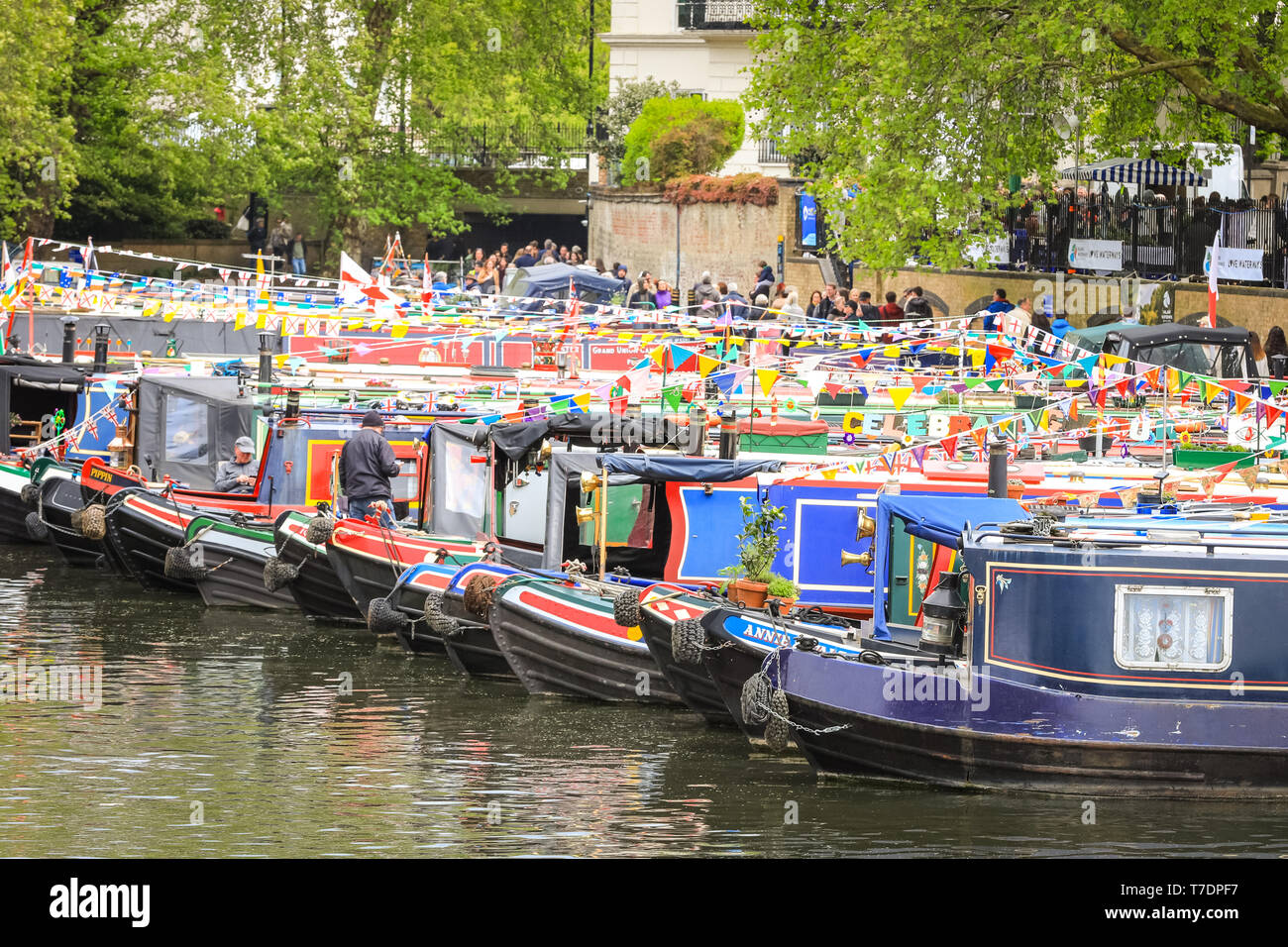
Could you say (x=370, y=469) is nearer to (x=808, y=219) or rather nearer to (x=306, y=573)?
(x=306, y=573)

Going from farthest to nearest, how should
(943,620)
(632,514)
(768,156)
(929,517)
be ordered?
(768,156)
(632,514)
(929,517)
(943,620)

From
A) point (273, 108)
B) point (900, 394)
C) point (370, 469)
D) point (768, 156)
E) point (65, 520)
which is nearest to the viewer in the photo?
point (900, 394)

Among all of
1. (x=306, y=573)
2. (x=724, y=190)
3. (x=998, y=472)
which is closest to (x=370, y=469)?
(x=306, y=573)

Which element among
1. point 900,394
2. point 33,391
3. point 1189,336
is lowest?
point 33,391

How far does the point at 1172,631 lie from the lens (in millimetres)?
13539

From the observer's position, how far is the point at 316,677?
18641 mm

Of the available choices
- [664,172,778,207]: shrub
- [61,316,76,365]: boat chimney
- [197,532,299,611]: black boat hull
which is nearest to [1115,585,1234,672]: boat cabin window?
[197,532,299,611]: black boat hull

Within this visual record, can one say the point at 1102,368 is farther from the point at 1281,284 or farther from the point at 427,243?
the point at 427,243

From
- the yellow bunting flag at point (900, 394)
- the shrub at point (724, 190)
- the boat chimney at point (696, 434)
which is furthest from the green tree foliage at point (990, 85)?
the shrub at point (724, 190)

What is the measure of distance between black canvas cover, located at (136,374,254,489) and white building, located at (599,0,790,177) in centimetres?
2827

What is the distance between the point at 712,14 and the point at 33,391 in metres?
28.5

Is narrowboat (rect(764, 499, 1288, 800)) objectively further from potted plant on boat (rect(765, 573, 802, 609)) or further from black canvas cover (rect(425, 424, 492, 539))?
black canvas cover (rect(425, 424, 492, 539))
